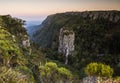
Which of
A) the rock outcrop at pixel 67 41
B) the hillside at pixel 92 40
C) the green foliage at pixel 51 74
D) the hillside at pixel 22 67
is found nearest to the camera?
the hillside at pixel 22 67

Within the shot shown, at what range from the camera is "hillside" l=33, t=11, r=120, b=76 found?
86.0 m

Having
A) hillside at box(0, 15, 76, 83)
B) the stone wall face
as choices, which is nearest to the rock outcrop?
the stone wall face

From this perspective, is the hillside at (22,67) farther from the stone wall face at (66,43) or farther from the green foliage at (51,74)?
the stone wall face at (66,43)

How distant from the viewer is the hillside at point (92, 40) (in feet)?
282

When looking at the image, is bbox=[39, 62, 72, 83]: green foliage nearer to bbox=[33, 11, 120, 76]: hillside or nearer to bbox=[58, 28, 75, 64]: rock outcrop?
bbox=[33, 11, 120, 76]: hillside

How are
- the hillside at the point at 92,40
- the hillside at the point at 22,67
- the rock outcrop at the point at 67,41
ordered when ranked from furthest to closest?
the rock outcrop at the point at 67,41
the hillside at the point at 92,40
the hillside at the point at 22,67

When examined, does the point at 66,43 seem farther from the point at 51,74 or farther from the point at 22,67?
Result: the point at 22,67

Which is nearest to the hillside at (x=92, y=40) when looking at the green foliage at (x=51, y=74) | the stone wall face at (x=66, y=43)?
the stone wall face at (x=66, y=43)

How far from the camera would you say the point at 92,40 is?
365 feet

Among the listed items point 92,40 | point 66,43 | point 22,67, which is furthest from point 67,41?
point 22,67

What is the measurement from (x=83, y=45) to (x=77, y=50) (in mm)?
10985

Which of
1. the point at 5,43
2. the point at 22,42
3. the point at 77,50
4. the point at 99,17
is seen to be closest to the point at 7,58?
the point at 5,43

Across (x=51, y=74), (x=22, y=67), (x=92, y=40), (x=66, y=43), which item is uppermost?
(x=22, y=67)

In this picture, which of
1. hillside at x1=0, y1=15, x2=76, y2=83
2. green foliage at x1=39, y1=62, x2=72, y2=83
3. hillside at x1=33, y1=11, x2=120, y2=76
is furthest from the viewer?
hillside at x1=33, y1=11, x2=120, y2=76
